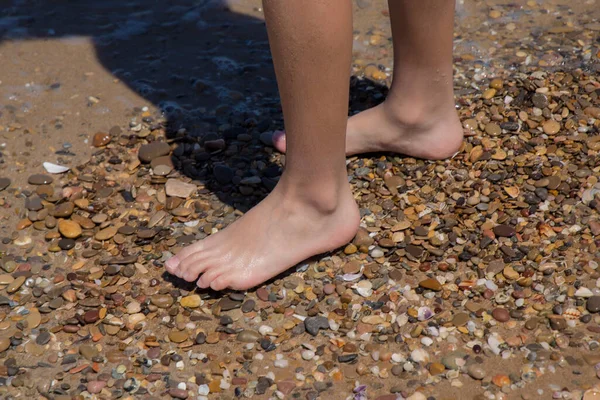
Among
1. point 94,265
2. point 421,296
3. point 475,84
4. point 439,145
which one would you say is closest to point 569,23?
point 475,84

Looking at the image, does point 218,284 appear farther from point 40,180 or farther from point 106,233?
point 40,180

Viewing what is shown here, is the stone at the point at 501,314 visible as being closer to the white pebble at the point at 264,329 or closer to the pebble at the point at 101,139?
the white pebble at the point at 264,329

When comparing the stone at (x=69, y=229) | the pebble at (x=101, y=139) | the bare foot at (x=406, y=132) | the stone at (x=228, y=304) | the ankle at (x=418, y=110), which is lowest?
the stone at (x=228, y=304)

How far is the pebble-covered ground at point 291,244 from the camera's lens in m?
2.13

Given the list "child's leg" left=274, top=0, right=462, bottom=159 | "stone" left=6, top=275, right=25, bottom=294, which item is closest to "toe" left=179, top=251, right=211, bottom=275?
"stone" left=6, top=275, right=25, bottom=294

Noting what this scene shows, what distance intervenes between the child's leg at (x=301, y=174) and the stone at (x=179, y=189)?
16.4 inches

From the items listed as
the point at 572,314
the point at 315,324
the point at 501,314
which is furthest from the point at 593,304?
the point at 315,324

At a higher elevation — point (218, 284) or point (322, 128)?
point (322, 128)

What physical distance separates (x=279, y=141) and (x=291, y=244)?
0.65m

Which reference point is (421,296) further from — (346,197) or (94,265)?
(94,265)

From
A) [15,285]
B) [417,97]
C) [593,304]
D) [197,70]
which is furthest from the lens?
[197,70]

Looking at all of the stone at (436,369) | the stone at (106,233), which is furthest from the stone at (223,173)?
the stone at (436,369)

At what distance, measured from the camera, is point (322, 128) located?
6.90 feet

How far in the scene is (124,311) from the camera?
2377mm
